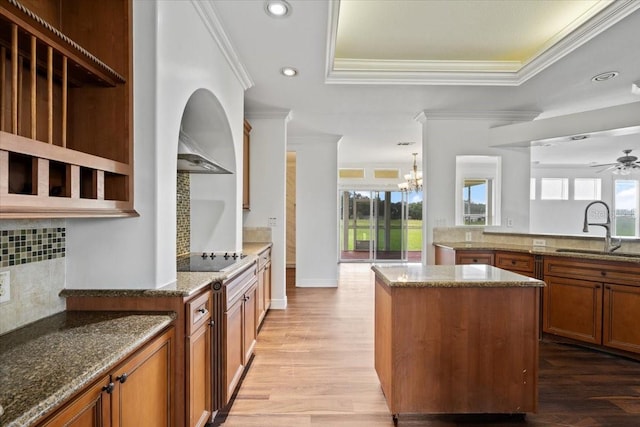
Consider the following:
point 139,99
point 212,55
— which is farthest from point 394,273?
point 212,55

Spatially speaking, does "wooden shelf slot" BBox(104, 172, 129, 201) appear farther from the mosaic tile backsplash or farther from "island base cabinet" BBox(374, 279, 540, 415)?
"island base cabinet" BBox(374, 279, 540, 415)

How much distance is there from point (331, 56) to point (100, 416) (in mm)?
2800

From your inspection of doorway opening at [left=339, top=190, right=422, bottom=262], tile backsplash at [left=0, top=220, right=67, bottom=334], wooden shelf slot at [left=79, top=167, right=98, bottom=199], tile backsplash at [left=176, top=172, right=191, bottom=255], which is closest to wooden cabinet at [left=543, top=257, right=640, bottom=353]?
tile backsplash at [left=176, top=172, right=191, bottom=255]

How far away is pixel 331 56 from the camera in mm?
2785

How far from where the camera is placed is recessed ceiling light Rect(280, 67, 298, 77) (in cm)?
296

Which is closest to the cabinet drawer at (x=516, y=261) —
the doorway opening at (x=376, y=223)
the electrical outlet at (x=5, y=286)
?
the electrical outlet at (x=5, y=286)

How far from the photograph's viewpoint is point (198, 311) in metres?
1.67

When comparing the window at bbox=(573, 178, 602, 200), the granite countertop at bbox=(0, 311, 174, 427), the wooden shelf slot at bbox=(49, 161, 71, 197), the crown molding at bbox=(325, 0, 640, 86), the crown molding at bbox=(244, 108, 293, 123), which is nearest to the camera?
the granite countertop at bbox=(0, 311, 174, 427)

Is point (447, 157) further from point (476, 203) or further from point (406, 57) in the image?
point (406, 57)

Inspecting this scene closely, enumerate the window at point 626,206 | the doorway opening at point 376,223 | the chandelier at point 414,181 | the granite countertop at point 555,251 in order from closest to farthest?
the granite countertop at point 555,251
the chandelier at point 414,181
the doorway opening at point 376,223
the window at point 626,206

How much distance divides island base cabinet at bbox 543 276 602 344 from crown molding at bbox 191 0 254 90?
3.57 metres

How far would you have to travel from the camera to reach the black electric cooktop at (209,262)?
2.13 m

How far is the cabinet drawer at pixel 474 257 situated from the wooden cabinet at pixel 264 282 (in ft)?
7.19

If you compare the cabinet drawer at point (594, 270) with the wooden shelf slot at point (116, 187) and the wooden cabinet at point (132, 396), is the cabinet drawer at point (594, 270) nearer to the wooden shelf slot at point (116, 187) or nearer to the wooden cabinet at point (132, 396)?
the wooden cabinet at point (132, 396)
